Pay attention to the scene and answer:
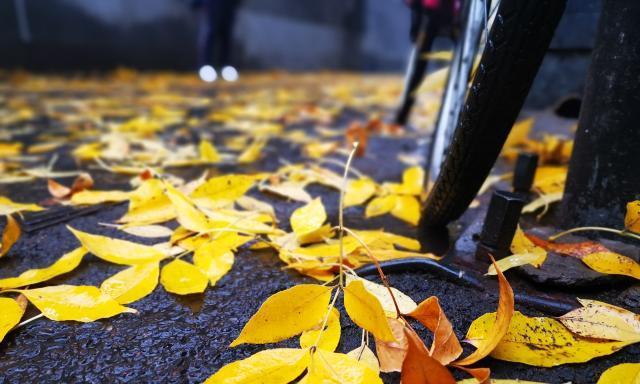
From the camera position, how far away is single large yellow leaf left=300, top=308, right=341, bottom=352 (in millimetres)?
625

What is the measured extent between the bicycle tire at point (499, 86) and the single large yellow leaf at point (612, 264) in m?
0.28

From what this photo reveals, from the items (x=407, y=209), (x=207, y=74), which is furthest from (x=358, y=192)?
(x=207, y=74)

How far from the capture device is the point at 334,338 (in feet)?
2.10

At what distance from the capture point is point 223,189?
1.08 metres

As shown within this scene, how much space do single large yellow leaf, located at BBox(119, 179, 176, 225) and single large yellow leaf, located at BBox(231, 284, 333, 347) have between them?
58 centimetres

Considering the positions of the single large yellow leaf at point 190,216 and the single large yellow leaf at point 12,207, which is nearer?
the single large yellow leaf at point 190,216

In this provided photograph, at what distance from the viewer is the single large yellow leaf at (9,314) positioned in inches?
26.0

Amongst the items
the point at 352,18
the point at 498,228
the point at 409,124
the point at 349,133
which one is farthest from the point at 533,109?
the point at 352,18

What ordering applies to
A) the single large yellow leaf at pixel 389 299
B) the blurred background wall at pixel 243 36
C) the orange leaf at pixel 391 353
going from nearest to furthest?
the orange leaf at pixel 391 353 < the single large yellow leaf at pixel 389 299 < the blurred background wall at pixel 243 36

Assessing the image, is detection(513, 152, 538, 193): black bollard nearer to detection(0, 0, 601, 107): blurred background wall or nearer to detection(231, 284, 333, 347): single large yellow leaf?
detection(231, 284, 333, 347): single large yellow leaf

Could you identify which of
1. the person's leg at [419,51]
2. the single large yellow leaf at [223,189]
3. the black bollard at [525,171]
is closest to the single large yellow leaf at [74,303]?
the single large yellow leaf at [223,189]

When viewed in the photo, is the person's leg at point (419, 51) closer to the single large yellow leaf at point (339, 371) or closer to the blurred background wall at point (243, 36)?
the blurred background wall at point (243, 36)

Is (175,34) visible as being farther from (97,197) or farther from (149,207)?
(149,207)

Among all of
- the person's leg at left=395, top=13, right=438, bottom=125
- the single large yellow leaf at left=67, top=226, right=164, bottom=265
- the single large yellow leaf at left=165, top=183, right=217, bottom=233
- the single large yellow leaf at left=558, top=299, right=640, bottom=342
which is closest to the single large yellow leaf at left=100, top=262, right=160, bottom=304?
the single large yellow leaf at left=67, top=226, right=164, bottom=265
